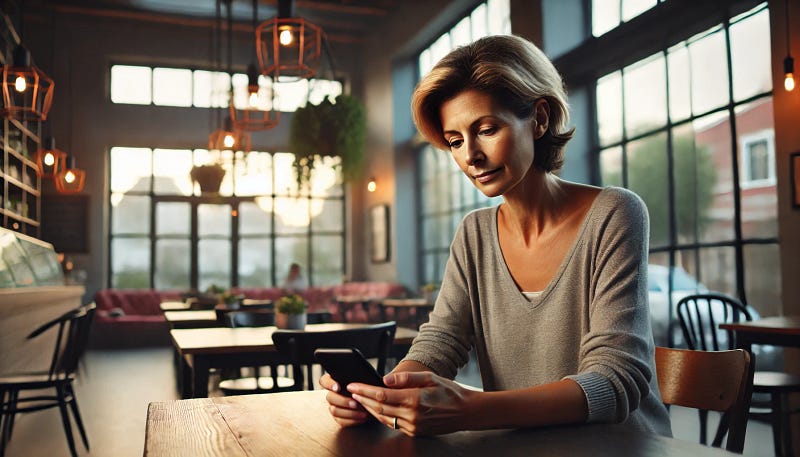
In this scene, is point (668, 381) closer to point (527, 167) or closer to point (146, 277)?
point (527, 167)

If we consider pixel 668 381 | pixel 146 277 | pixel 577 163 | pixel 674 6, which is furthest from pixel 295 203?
pixel 668 381

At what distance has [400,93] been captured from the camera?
37.1 ft

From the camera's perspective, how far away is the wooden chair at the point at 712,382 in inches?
48.2

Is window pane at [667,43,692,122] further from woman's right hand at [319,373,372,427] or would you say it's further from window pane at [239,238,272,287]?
window pane at [239,238,272,287]

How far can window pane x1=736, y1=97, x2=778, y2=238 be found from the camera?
454 cm

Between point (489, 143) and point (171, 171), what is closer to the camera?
point (489, 143)

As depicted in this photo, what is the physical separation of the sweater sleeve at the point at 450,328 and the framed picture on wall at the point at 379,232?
9866 mm

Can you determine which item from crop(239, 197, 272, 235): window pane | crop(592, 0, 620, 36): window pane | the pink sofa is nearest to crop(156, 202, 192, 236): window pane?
crop(239, 197, 272, 235): window pane

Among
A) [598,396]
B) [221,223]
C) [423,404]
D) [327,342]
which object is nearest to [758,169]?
[327,342]

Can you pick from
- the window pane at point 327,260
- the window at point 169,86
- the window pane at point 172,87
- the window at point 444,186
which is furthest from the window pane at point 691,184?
the window pane at point 172,87

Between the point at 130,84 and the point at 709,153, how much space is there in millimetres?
9693

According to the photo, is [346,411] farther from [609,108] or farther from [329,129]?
[329,129]

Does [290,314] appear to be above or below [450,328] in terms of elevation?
below

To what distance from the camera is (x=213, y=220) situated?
476 inches
